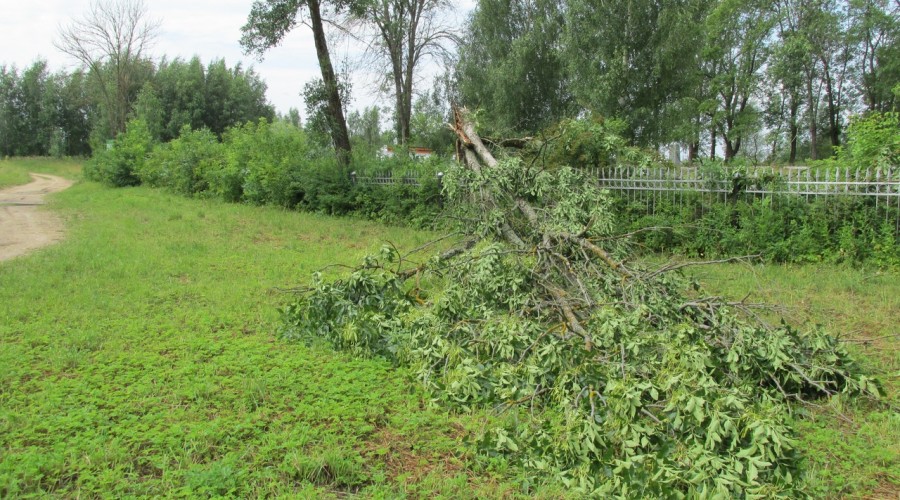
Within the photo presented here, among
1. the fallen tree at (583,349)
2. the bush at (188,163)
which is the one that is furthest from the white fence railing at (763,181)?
the bush at (188,163)

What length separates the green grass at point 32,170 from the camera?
1045 inches

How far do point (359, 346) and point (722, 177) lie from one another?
6.55 meters

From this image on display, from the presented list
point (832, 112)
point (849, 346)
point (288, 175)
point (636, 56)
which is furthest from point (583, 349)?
point (832, 112)

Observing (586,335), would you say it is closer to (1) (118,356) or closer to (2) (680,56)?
(1) (118,356)

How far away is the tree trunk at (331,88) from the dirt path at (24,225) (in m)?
6.25

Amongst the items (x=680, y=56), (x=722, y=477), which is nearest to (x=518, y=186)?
(x=722, y=477)

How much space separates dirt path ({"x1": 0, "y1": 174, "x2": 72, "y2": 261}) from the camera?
9805 millimetres

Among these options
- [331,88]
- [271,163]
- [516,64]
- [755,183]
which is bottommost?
[755,183]

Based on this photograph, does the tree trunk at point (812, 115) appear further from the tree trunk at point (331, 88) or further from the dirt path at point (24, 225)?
the dirt path at point (24, 225)

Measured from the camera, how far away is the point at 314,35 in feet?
50.9

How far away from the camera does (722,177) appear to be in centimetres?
898

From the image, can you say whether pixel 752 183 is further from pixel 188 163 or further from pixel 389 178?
pixel 188 163

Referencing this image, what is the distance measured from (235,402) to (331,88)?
42.5 feet

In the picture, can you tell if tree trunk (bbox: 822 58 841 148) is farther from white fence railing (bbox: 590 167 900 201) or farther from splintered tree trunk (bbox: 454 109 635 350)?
splintered tree trunk (bbox: 454 109 635 350)
